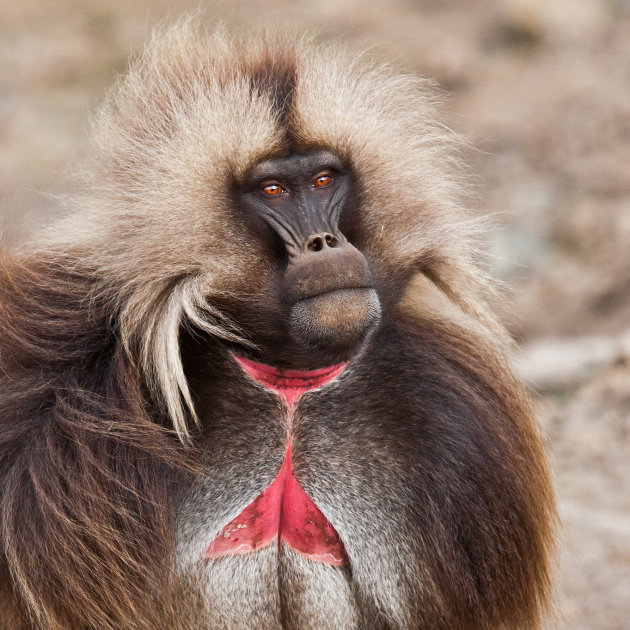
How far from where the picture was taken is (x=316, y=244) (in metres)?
2.98

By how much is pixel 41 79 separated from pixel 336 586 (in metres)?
8.21

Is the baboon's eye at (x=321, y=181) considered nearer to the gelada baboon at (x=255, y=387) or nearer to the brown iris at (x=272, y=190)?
the gelada baboon at (x=255, y=387)

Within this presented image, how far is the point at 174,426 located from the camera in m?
2.97

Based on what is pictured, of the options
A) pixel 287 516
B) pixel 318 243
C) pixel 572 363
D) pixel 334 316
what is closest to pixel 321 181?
pixel 318 243

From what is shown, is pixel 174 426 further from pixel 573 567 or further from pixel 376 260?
pixel 573 567

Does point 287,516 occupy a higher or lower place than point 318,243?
lower

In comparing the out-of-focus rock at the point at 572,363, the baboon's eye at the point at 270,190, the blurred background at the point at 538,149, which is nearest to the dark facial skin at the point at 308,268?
the baboon's eye at the point at 270,190

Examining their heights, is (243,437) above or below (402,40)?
above

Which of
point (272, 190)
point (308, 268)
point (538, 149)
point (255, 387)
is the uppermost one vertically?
point (272, 190)

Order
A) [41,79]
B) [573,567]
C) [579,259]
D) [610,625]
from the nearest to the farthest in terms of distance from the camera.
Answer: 1. [610,625]
2. [573,567]
3. [579,259]
4. [41,79]

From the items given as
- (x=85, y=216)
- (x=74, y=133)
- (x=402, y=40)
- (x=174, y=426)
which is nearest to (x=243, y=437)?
(x=174, y=426)

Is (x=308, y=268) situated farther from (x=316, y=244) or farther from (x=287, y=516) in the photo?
(x=287, y=516)

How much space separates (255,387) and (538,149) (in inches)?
239

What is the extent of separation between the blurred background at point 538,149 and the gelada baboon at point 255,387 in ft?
1.83
